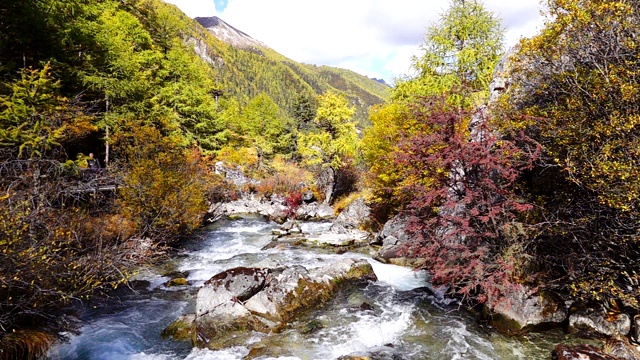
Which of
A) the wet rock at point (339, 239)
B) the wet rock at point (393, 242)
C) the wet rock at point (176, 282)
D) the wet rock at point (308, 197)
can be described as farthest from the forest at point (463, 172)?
the wet rock at point (308, 197)

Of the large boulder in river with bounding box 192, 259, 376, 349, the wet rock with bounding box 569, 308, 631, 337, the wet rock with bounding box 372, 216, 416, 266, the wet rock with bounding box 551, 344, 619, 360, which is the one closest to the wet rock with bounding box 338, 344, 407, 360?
the large boulder in river with bounding box 192, 259, 376, 349

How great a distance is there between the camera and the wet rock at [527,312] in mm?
8797

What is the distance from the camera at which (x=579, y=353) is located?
7305 mm

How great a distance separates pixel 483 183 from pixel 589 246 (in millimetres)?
3062

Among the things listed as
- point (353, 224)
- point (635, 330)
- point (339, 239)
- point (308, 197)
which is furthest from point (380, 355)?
point (308, 197)

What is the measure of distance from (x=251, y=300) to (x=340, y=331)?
9.52 feet

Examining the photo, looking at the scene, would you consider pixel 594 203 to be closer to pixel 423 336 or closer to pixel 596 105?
pixel 596 105

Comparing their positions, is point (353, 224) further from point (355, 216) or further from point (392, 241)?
point (392, 241)

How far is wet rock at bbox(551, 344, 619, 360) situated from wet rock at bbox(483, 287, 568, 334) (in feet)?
3.27

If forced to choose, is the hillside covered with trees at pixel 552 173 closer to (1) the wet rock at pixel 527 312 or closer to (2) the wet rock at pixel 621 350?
(1) the wet rock at pixel 527 312

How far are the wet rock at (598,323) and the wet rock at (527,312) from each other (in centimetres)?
30

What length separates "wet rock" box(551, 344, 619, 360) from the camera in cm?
710

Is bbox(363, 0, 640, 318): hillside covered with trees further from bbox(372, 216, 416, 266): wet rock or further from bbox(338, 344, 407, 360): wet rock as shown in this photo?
bbox(372, 216, 416, 266): wet rock

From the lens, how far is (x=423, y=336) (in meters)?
9.21
